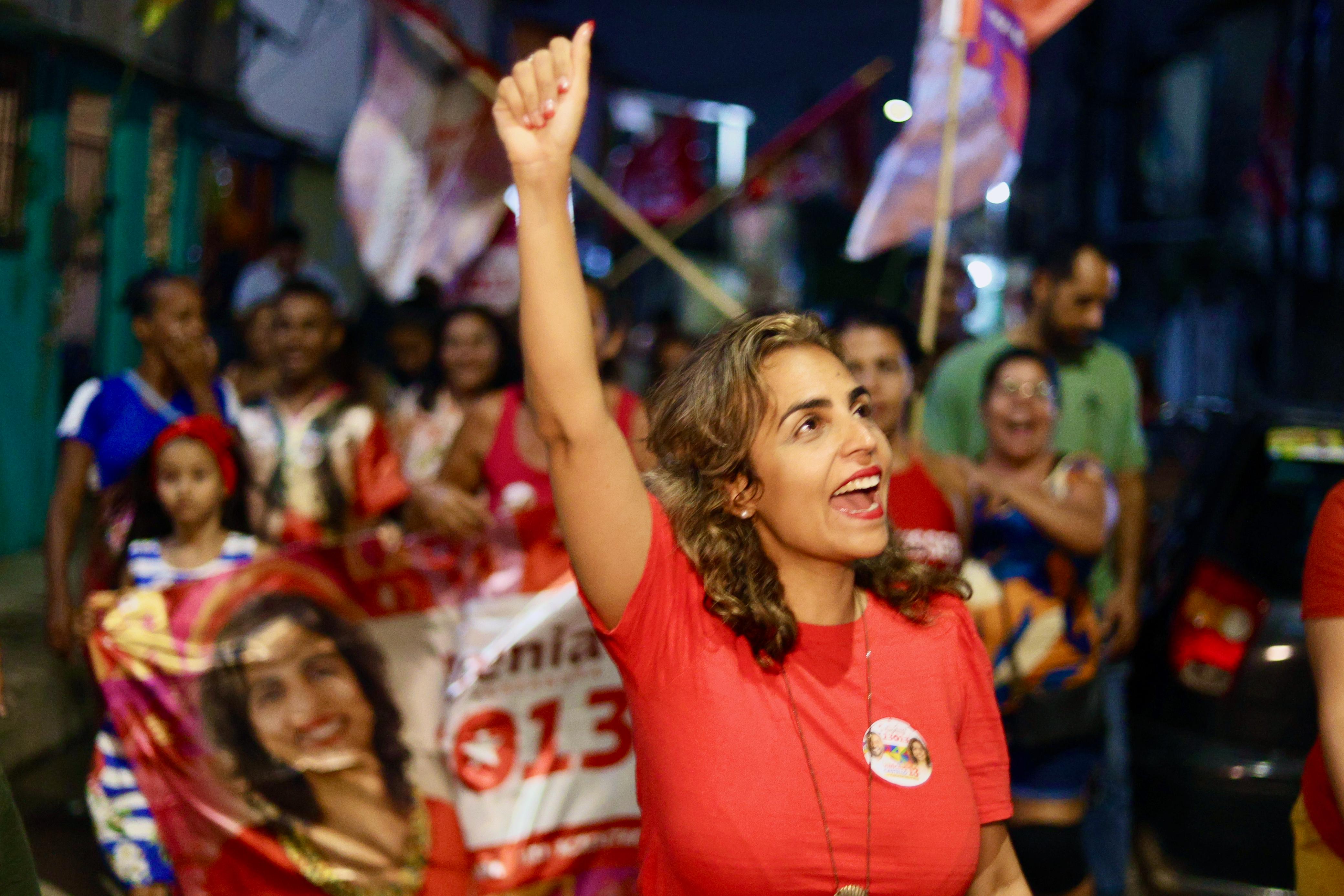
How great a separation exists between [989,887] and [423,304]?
744cm

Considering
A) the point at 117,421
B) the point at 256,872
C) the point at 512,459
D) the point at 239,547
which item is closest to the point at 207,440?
the point at 239,547

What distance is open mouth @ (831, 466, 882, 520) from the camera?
7.20 ft

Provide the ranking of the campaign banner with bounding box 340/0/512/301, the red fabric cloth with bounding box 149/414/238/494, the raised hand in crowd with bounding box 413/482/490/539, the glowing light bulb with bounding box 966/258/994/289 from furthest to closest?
1. the glowing light bulb with bounding box 966/258/994/289
2. the campaign banner with bounding box 340/0/512/301
3. the red fabric cloth with bounding box 149/414/238/494
4. the raised hand in crowd with bounding box 413/482/490/539

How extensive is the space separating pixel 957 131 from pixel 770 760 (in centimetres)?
363

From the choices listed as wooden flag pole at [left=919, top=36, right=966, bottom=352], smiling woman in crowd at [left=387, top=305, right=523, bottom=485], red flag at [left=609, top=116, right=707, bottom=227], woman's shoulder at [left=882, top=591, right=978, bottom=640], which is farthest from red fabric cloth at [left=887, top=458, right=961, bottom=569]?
red flag at [left=609, top=116, right=707, bottom=227]

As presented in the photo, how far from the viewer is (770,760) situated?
6.84ft

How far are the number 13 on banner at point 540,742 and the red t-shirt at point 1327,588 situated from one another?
6.08 ft

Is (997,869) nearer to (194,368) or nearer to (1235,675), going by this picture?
(1235,675)

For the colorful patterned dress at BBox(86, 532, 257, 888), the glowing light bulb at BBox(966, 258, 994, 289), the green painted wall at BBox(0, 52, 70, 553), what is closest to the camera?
the colorful patterned dress at BBox(86, 532, 257, 888)

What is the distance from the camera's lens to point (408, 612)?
4020 millimetres

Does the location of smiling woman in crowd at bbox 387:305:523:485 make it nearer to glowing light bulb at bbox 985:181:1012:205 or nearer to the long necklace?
glowing light bulb at bbox 985:181:1012:205

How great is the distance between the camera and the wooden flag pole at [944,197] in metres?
4.37

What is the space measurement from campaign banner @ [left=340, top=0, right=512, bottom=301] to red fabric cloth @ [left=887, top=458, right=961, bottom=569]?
4515mm

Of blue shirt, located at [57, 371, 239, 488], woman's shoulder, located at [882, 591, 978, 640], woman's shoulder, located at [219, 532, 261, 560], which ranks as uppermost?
blue shirt, located at [57, 371, 239, 488]
